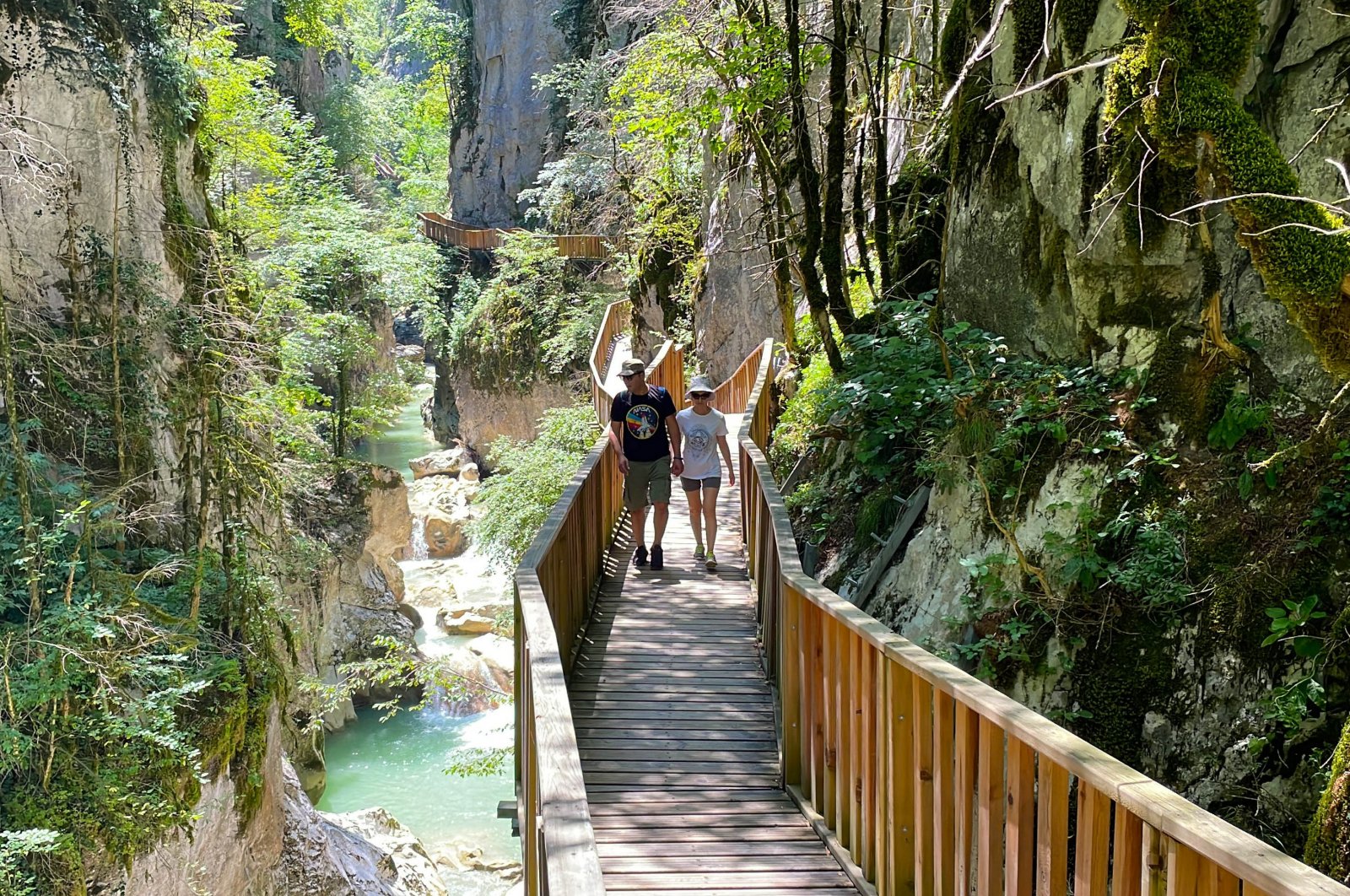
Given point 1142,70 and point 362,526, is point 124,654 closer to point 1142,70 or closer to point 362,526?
point 1142,70

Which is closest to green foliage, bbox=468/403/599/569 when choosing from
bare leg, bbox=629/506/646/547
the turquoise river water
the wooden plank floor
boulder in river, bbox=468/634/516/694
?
the turquoise river water

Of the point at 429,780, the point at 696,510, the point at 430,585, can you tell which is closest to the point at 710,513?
the point at 696,510

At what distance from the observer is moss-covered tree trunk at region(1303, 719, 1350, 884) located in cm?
324

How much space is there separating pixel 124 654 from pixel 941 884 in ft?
25.2


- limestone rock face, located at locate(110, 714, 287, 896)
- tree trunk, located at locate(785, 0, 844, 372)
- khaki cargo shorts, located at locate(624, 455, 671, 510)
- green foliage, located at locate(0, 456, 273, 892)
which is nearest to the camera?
green foliage, located at locate(0, 456, 273, 892)

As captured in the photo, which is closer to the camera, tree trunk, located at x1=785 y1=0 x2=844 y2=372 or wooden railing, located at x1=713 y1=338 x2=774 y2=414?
tree trunk, located at x1=785 y1=0 x2=844 y2=372

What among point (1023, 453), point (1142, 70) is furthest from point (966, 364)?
point (1142, 70)

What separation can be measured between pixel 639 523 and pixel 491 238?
29.0 metres

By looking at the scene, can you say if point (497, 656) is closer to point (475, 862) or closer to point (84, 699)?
point (475, 862)

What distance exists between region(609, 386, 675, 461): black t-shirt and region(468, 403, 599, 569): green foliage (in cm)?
647

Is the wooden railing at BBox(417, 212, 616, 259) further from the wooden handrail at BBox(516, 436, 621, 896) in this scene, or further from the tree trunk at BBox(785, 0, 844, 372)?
the wooden handrail at BBox(516, 436, 621, 896)

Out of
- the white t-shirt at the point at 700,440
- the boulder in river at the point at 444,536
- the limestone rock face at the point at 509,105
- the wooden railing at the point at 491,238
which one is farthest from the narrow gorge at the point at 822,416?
the limestone rock face at the point at 509,105

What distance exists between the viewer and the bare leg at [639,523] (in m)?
8.72

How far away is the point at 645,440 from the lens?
8.20 meters
